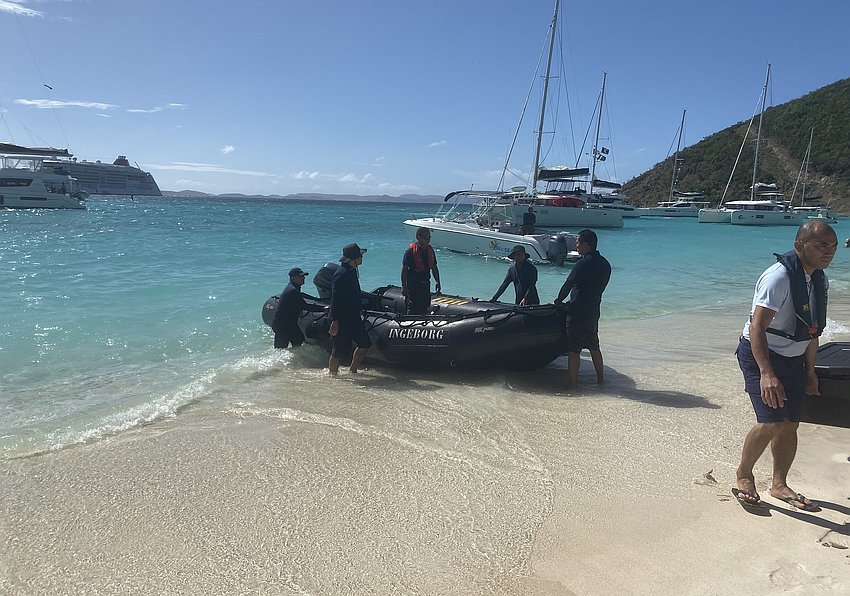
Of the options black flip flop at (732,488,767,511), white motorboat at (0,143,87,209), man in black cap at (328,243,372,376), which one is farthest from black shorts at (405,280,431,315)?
white motorboat at (0,143,87,209)

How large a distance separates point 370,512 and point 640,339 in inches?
244

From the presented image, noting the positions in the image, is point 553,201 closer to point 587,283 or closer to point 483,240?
point 483,240

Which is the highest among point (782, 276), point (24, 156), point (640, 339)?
point (24, 156)

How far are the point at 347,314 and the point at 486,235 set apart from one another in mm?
13990

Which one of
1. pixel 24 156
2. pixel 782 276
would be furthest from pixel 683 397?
pixel 24 156

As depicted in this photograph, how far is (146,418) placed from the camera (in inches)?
193

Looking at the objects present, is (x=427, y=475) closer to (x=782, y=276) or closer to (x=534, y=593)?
(x=534, y=593)

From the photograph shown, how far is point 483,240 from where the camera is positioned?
19797mm

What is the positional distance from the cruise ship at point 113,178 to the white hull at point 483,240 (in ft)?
326

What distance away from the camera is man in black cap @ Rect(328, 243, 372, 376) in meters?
6.08

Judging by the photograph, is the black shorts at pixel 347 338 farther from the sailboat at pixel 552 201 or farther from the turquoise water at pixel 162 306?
the sailboat at pixel 552 201

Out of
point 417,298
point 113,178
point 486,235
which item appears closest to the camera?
point 417,298

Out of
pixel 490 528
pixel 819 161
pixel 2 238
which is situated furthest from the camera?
pixel 819 161

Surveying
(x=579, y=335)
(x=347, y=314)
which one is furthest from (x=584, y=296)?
(x=347, y=314)
